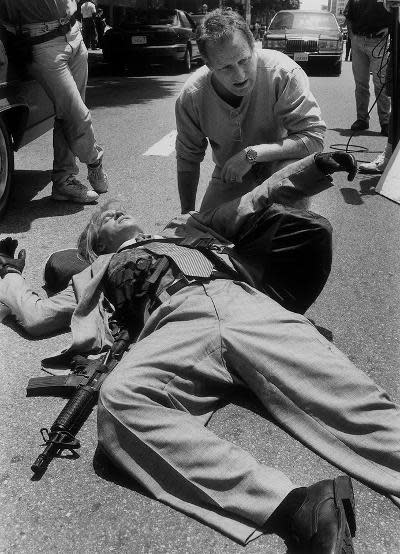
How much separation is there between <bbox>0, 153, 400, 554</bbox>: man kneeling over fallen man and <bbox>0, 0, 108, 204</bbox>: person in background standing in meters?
2.21

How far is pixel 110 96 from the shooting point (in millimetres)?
11695

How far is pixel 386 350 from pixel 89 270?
4.65 ft

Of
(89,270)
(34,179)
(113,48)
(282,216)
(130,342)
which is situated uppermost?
(282,216)

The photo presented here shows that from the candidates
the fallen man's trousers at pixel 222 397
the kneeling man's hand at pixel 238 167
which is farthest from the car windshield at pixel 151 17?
the fallen man's trousers at pixel 222 397

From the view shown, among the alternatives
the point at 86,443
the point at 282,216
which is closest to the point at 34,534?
the point at 86,443

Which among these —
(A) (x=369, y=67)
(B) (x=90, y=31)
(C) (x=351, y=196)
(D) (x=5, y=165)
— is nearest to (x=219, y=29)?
(D) (x=5, y=165)

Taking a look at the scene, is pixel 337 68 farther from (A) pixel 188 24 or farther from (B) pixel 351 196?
(B) pixel 351 196

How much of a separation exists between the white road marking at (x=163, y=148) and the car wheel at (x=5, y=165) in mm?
2349

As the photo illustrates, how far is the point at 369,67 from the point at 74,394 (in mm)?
6880

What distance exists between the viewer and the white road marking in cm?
718

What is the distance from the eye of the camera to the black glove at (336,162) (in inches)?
112

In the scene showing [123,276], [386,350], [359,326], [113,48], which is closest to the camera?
[123,276]

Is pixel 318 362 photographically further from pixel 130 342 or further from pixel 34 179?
pixel 34 179

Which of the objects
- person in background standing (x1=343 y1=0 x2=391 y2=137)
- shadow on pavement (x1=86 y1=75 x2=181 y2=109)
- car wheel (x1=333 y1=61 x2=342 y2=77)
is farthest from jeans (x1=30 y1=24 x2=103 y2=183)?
car wheel (x1=333 y1=61 x2=342 y2=77)
